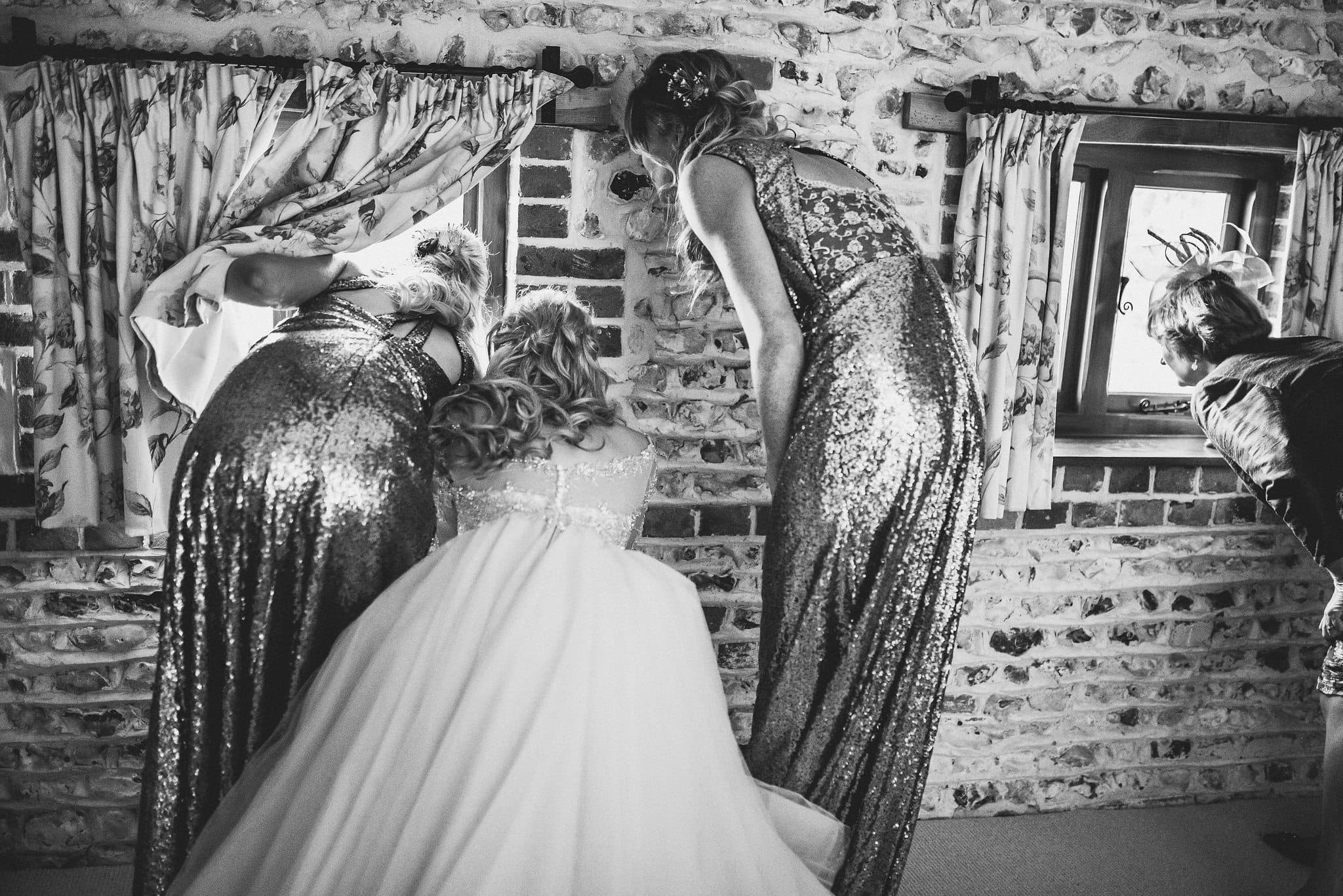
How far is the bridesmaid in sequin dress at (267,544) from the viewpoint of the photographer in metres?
1.79

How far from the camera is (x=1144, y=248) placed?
2924mm

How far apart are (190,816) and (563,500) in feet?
3.20

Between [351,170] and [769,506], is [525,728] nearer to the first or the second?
[769,506]

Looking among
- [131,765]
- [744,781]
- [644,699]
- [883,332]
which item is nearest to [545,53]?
[883,332]

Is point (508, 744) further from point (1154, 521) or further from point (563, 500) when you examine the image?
point (1154, 521)

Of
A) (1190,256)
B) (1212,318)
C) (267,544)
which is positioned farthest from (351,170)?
(1190,256)

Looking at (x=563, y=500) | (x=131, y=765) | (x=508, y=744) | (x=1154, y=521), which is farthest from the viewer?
(x=1154, y=521)

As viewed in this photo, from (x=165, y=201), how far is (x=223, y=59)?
→ 36cm

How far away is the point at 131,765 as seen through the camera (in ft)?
7.97

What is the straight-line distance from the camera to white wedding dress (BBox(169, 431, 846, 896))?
140cm

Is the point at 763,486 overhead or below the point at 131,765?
overhead

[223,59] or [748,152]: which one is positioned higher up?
[223,59]

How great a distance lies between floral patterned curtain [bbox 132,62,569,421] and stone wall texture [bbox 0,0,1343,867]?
0.14 meters

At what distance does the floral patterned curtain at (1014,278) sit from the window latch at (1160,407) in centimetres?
55
